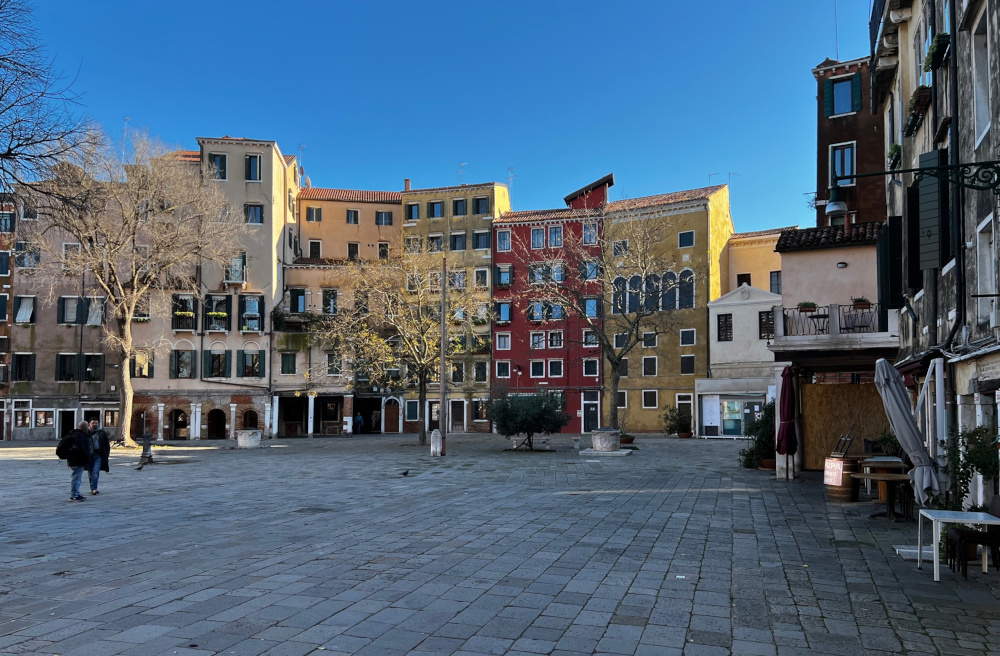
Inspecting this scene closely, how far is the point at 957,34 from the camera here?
36.0 ft

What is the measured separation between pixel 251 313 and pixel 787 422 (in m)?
38.7

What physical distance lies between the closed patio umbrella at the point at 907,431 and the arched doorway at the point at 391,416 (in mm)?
45627

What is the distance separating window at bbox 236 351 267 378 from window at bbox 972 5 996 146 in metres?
44.8

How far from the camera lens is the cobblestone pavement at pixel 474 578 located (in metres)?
5.59

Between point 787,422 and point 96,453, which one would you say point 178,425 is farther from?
point 787,422

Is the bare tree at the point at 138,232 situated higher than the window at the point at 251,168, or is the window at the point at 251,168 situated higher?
the window at the point at 251,168

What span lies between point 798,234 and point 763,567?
47.9ft

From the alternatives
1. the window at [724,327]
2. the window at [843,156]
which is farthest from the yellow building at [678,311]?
the window at [843,156]

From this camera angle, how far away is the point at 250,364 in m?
49.3

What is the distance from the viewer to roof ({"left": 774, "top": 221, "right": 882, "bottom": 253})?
19.9 metres

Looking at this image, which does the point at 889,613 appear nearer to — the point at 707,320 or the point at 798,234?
the point at 798,234

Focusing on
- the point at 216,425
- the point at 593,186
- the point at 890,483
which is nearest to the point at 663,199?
the point at 593,186

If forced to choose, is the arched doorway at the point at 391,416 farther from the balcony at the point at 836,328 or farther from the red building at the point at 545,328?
the balcony at the point at 836,328

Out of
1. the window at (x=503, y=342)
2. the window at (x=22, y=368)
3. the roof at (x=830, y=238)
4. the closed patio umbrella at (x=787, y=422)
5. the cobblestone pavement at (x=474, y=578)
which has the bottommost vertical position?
the cobblestone pavement at (x=474, y=578)
